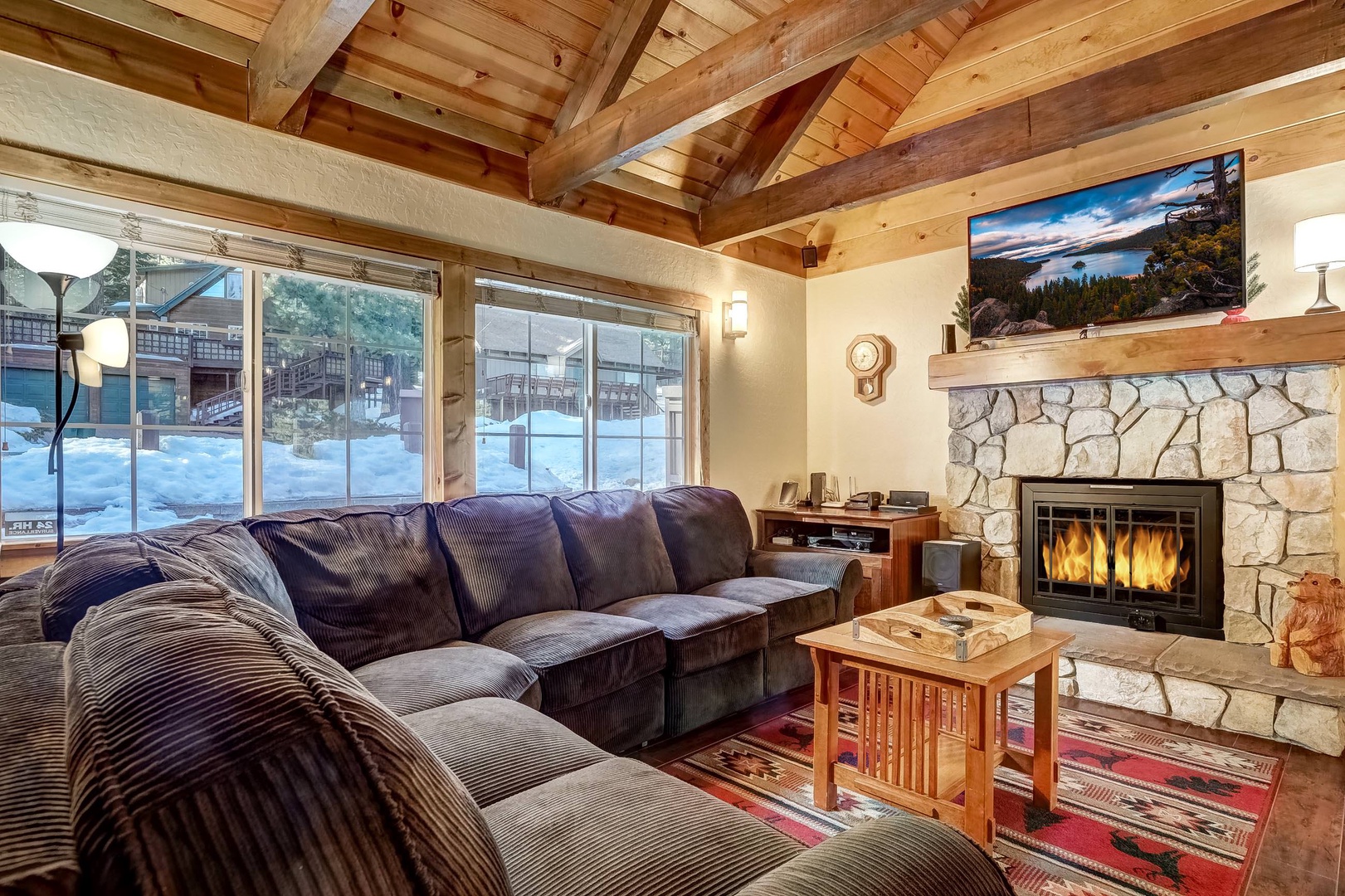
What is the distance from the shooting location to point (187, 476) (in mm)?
2674

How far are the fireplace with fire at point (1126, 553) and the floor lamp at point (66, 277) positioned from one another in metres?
4.24

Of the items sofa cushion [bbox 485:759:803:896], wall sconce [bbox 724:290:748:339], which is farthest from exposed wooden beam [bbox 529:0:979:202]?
sofa cushion [bbox 485:759:803:896]

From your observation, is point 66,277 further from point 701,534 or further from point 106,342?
point 701,534

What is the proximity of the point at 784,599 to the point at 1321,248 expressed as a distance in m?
2.71

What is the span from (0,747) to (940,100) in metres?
5.00

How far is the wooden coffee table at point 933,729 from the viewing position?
1.95 metres

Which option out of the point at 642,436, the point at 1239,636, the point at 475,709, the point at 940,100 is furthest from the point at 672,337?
the point at 1239,636

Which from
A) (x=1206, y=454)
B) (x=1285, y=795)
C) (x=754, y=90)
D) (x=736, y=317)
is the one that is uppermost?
(x=754, y=90)

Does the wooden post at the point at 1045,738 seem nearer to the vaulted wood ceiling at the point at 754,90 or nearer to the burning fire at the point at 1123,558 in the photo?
the burning fire at the point at 1123,558

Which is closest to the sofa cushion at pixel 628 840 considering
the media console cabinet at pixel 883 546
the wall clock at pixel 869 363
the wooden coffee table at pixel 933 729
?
the wooden coffee table at pixel 933 729

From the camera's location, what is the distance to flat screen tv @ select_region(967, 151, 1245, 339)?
3.37 metres

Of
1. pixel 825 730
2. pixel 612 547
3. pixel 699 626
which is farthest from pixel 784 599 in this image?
pixel 825 730

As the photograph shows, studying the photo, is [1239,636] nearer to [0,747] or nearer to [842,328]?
[842,328]

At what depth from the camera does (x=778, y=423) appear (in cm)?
496
